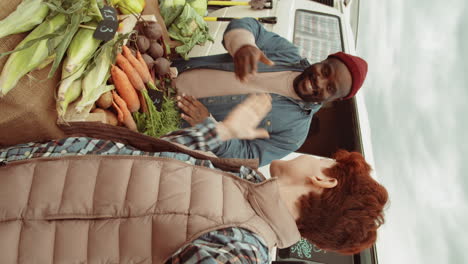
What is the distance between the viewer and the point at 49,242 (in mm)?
816

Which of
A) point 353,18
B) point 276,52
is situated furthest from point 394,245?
point 353,18

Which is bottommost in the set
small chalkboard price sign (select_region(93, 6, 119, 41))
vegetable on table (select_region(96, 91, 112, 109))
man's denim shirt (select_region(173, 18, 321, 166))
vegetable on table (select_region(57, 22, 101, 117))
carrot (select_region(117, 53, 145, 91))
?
man's denim shirt (select_region(173, 18, 321, 166))

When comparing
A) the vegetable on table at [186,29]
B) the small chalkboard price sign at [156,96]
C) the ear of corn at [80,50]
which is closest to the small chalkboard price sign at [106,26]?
the ear of corn at [80,50]

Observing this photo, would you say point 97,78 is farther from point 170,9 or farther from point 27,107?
point 170,9

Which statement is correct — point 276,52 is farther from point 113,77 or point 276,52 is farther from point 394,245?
point 394,245

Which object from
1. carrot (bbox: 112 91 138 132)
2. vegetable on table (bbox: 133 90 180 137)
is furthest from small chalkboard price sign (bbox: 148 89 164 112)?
carrot (bbox: 112 91 138 132)

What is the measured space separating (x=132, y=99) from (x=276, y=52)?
0.87m

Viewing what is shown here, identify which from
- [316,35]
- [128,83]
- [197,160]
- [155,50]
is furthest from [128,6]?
[316,35]

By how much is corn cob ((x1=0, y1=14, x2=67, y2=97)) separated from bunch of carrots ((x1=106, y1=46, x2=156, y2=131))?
12.1 inches

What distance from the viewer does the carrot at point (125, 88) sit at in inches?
50.4

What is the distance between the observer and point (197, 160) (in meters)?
1.00

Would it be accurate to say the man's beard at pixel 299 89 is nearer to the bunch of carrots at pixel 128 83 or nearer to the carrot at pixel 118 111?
the bunch of carrots at pixel 128 83

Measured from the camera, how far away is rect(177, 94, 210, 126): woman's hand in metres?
1.62

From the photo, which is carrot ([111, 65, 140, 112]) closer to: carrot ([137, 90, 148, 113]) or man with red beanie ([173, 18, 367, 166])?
carrot ([137, 90, 148, 113])
